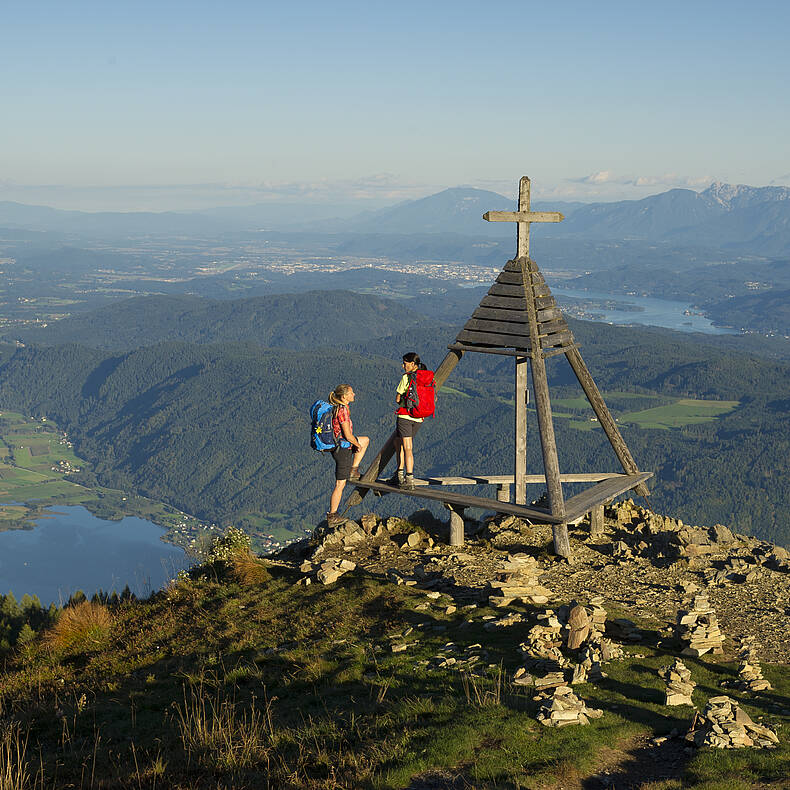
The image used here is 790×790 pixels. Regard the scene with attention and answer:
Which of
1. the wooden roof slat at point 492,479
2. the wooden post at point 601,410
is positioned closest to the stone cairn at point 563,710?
the wooden post at point 601,410

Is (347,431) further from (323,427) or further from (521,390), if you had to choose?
(521,390)

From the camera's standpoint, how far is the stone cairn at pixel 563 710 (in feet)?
28.2

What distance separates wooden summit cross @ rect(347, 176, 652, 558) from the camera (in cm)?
1639

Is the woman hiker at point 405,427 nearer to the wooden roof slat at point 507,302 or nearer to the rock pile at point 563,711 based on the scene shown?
the wooden roof slat at point 507,302

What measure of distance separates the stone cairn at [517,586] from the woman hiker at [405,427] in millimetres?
3448

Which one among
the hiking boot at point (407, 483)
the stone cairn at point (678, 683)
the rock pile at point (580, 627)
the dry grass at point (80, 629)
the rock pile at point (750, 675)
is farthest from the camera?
the hiking boot at point (407, 483)

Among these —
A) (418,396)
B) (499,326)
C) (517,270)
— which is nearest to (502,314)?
(499,326)

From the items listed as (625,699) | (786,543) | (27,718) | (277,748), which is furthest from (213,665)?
(786,543)

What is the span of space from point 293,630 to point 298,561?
14.3 ft

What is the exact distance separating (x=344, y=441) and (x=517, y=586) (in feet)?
17.9

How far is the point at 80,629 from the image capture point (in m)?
14.7

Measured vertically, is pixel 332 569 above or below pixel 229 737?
below

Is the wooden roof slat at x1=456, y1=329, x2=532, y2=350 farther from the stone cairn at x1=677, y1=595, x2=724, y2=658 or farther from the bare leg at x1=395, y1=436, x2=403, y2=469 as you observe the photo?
the stone cairn at x1=677, y1=595, x2=724, y2=658

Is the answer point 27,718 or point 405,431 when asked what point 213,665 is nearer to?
point 27,718
